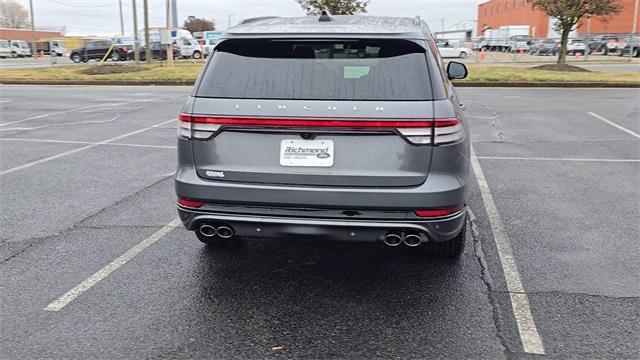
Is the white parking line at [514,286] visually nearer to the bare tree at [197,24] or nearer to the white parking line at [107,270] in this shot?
the white parking line at [107,270]

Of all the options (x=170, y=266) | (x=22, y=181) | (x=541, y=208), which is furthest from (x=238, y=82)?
(x=22, y=181)

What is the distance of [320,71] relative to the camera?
376 centimetres

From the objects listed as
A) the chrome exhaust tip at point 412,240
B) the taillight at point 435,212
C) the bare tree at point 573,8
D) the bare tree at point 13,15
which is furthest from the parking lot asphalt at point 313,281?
the bare tree at point 13,15

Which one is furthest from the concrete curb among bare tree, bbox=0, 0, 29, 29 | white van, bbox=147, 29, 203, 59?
bare tree, bbox=0, 0, 29, 29

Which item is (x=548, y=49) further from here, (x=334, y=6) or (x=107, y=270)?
(x=107, y=270)

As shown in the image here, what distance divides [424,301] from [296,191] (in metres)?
1.12

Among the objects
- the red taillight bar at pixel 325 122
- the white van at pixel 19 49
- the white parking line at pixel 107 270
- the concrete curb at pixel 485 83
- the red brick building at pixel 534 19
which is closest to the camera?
the red taillight bar at pixel 325 122

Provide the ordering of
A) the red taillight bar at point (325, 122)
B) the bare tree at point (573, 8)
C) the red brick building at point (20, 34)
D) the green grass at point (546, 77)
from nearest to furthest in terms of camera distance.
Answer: the red taillight bar at point (325, 122), the green grass at point (546, 77), the bare tree at point (573, 8), the red brick building at point (20, 34)

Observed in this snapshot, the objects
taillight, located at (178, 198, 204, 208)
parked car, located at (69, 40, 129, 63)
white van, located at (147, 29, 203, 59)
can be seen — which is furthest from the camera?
white van, located at (147, 29, 203, 59)

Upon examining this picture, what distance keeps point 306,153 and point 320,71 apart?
54cm

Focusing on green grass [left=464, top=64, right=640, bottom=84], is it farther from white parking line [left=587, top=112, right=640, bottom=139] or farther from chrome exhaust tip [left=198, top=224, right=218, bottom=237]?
chrome exhaust tip [left=198, top=224, right=218, bottom=237]

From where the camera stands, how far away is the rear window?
366 cm

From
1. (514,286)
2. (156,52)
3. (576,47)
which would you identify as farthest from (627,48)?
(514,286)

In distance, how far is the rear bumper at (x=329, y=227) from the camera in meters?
3.59
